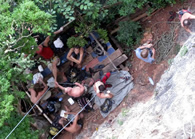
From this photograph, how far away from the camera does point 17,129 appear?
529 cm

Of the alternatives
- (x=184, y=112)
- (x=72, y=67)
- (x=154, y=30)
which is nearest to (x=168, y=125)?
(x=184, y=112)

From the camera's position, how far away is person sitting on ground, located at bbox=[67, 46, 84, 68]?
7738 millimetres

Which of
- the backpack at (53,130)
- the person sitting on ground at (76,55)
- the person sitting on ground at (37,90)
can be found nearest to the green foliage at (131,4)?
the person sitting on ground at (76,55)

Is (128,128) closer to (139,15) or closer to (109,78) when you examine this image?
(109,78)

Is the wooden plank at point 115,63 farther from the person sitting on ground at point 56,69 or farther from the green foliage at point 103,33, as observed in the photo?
the person sitting on ground at point 56,69

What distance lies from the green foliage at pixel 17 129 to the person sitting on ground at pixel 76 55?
2950 mm

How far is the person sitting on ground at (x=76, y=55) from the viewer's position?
7738mm

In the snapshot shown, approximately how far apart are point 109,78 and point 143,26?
2343 mm

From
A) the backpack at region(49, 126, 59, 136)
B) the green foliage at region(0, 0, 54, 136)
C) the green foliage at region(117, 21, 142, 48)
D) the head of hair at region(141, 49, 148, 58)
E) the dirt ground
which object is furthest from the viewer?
the backpack at region(49, 126, 59, 136)

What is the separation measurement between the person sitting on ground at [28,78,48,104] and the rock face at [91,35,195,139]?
2.45 metres

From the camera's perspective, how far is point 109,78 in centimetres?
789

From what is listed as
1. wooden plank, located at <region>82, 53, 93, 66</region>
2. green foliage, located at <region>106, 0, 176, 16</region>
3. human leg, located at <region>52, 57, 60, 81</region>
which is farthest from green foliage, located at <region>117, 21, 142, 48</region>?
human leg, located at <region>52, 57, 60, 81</region>

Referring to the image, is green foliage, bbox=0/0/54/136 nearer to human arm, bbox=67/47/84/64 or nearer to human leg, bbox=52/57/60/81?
human arm, bbox=67/47/84/64

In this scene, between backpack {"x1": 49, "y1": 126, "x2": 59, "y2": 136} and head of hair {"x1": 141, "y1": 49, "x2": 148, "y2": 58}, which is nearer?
head of hair {"x1": 141, "y1": 49, "x2": 148, "y2": 58}
